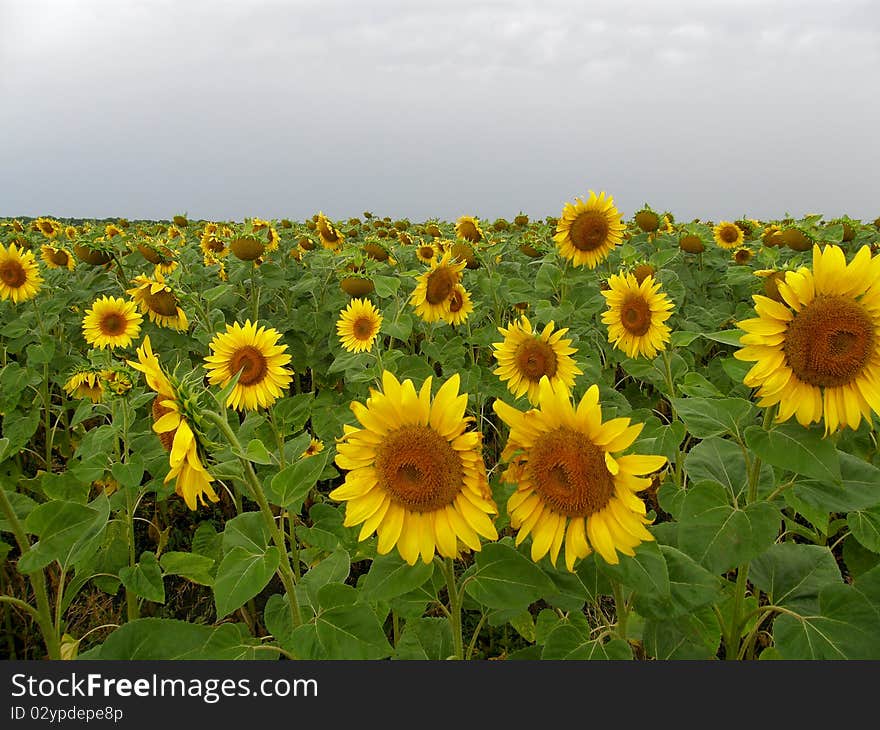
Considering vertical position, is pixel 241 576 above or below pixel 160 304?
below

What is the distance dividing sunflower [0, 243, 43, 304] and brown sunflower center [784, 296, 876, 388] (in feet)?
19.2

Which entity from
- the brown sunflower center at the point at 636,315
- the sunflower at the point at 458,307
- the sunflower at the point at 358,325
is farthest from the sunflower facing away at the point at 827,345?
the sunflower at the point at 458,307

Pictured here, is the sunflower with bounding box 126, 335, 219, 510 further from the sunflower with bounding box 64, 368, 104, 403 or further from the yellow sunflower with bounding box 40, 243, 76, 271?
the yellow sunflower with bounding box 40, 243, 76, 271

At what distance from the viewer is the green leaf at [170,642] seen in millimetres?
1521

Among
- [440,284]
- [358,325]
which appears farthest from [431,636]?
[440,284]

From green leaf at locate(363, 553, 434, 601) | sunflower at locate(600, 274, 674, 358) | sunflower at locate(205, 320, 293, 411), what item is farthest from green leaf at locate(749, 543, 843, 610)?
sunflower at locate(205, 320, 293, 411)

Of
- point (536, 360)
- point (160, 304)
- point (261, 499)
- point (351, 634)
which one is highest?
point (160, 304)

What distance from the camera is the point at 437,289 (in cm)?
444

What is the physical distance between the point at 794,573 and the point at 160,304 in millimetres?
4304

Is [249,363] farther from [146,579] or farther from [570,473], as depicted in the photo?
[570,473]

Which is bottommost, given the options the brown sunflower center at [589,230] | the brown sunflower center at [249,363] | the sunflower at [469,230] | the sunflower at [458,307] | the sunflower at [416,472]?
the sunflower at [416,472]

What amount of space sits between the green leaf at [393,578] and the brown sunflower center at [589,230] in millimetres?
3893

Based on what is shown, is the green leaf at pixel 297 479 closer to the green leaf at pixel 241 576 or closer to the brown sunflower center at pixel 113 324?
the green leaf at pixel 241 576

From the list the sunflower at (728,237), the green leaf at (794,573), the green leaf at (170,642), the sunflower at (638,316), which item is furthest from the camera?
the sunflower at (728,237)
